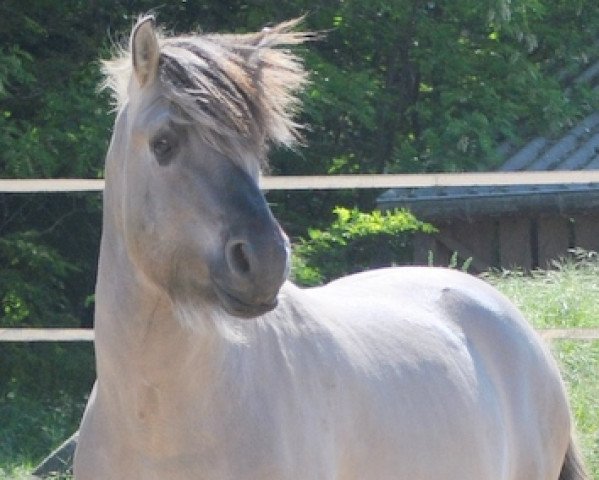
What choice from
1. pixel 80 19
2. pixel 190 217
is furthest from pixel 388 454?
pixel 80 19

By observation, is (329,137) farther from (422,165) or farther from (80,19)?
(80,19)

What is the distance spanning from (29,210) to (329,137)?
2311 millimetres

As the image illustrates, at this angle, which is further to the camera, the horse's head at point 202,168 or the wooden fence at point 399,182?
the wooden fence at point 399,182

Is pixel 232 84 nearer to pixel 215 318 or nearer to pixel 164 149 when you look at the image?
pixel 164 149

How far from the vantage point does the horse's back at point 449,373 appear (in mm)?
3279

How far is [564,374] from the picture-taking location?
18.7ft

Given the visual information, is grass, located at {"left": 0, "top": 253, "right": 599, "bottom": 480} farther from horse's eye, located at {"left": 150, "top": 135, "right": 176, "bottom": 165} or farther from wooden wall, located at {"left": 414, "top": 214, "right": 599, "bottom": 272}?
horse's eye, located at {"left": 150, "top": 135, "right": 176, "bottom": 165}

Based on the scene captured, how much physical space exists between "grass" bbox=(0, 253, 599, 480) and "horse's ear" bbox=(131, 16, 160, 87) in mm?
2675

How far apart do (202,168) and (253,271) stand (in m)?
0.25

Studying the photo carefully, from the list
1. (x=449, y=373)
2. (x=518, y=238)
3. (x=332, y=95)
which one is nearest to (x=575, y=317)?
(x=449, y=373)

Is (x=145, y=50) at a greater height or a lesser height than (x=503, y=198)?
greater

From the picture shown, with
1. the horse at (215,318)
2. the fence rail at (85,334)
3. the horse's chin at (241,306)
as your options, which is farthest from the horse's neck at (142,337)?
the fence rail at (85,334)

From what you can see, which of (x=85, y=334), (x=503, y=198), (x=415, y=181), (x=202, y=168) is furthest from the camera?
(x=503, y=198)

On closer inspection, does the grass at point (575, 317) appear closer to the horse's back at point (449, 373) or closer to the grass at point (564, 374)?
the grass at point (564, 374)
